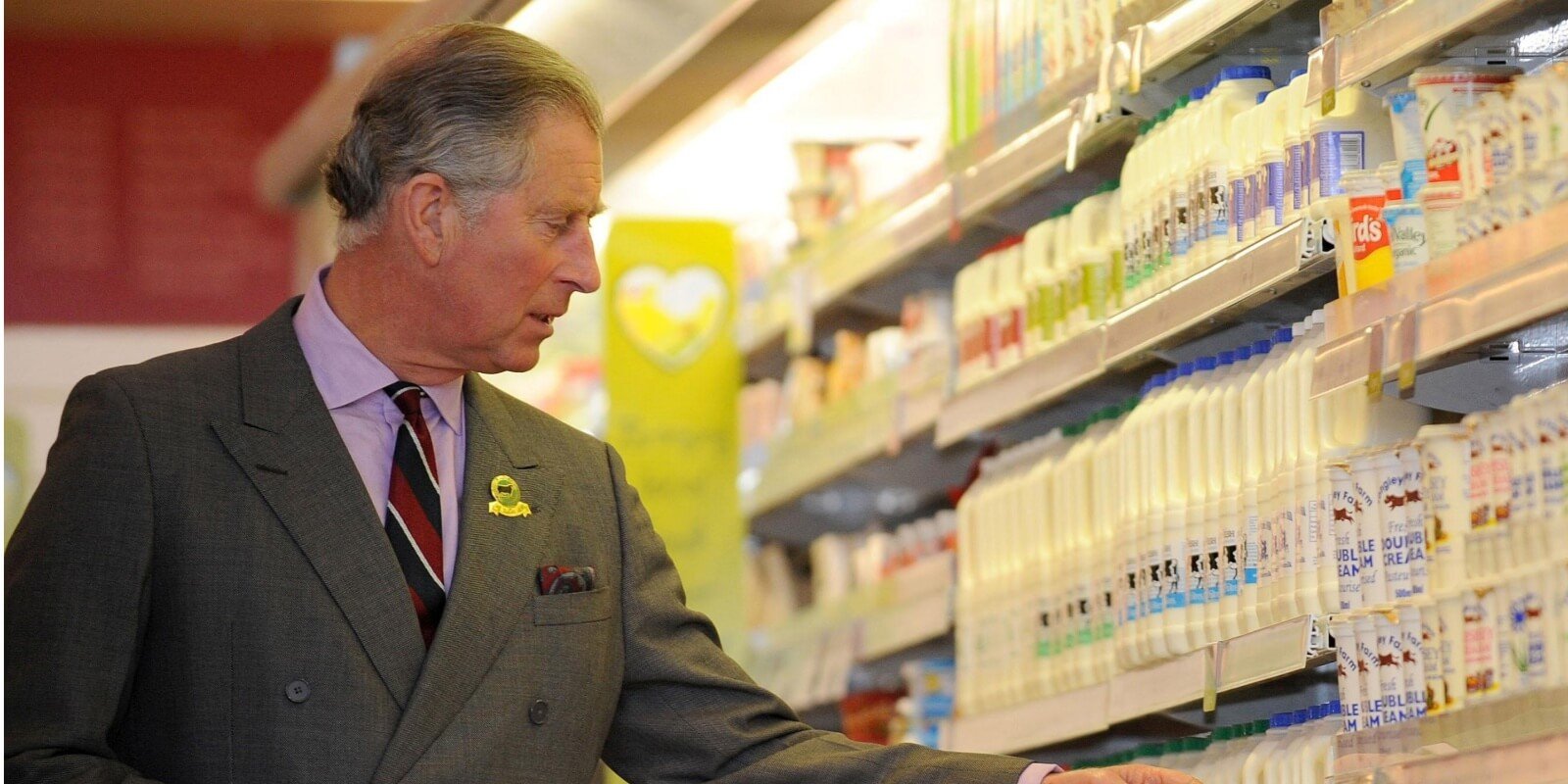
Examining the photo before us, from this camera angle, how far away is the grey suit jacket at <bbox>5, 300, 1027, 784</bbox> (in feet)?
8.21

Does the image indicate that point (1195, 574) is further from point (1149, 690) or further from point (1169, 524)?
point (1149, 690)

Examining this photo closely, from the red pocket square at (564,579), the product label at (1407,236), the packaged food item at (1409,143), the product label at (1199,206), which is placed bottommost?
the red pocket square at (564,579)

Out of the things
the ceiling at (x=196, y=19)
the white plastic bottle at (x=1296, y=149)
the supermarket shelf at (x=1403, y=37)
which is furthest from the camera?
the ceiling at (x=196, y=19)

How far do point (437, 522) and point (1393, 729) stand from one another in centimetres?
126

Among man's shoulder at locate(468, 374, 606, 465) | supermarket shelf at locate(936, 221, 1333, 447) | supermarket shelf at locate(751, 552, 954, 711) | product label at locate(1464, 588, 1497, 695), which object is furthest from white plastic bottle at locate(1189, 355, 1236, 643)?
supermarket shelf at locate(751, 552, 954, 711)

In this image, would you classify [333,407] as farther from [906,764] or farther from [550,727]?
[906,764]

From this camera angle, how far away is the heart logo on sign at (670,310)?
22.5 feet

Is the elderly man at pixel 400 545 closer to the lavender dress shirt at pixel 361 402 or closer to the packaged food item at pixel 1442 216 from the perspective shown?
the lavender dress shirt at pixel 361 402

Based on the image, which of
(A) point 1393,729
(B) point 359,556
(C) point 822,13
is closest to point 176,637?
(B) point 359,556

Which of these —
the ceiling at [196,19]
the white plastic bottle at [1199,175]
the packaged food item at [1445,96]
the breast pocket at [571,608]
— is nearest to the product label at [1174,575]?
the white plastic bottle at [1199,175]

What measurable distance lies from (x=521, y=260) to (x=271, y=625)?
1.88ft

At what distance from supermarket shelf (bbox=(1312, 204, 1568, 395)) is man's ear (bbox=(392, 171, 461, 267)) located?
1190 millimetres

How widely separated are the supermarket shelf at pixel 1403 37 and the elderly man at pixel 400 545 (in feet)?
3.27

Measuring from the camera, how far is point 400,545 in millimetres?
2762
